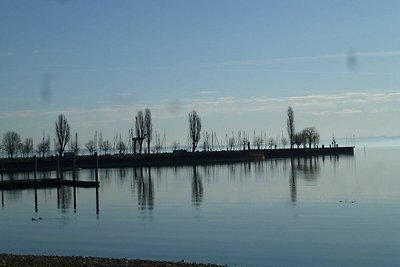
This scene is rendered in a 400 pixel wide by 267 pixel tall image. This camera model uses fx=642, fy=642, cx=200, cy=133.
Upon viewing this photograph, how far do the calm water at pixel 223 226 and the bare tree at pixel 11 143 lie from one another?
Answer: 8874cm

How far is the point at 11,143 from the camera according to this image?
136 meters

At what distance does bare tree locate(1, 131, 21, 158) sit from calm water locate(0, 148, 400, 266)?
88737 millimetres

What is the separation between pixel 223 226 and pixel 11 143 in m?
114

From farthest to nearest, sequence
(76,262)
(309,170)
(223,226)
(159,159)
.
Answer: (159,159) → (309,170) → (223,226) → (76,262)

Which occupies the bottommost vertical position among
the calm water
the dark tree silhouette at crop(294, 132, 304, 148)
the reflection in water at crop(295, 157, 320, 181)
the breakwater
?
the calm water

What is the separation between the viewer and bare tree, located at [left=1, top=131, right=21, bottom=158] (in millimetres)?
135000

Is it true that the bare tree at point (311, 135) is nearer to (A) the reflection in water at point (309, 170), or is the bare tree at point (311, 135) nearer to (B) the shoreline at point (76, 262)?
(A) the reflection in water at point (309, 170)

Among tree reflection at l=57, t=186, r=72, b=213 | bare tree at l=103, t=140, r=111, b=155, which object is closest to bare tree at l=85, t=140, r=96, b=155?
bare tree at l=103, t=140, r=111, b=155

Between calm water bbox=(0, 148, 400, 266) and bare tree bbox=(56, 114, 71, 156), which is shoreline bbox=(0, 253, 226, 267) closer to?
calm water bbox=(0, 148, 400, 266)

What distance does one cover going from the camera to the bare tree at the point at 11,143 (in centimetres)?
13500

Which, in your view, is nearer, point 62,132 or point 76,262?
point 76,262

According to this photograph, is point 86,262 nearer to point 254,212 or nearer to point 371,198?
point 254,212

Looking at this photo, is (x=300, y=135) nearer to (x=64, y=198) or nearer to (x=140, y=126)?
(x=140, y=126)

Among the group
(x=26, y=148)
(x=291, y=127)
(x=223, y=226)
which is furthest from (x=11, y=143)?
(x=223, y=226)
